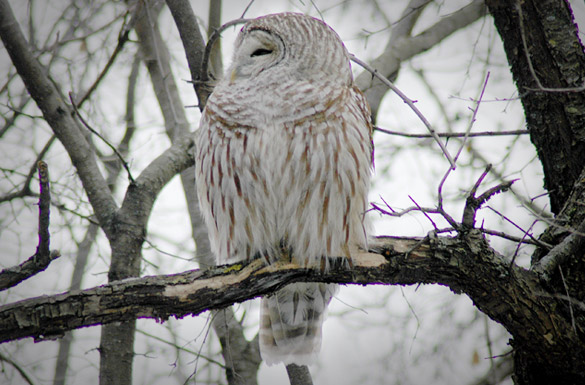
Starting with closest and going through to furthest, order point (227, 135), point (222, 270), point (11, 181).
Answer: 1. point (222, 270)
2. point (227, 135)
3. point (11, 181)

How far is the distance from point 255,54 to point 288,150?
825mm

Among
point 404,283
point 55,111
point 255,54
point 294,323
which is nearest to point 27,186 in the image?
point 55,111

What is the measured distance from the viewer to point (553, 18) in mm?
3320

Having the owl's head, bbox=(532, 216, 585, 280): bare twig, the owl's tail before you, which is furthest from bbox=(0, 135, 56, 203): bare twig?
bbox=(532, 216, 585, 280): bare twig

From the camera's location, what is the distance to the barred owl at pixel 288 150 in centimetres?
318

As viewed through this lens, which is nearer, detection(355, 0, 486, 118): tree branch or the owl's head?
the owl's head

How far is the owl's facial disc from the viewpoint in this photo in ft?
11.6

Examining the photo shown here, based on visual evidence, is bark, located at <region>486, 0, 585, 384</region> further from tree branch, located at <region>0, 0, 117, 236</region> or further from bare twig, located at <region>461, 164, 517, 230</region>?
tree branch, located at <region>0, 0, 117, 236</region>

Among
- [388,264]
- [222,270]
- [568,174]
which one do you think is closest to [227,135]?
[222,270]

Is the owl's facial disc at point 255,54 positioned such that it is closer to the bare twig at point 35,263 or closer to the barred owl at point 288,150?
the barred owl at point 288,150

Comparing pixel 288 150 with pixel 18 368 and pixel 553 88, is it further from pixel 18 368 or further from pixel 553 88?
A: pixel 18 368

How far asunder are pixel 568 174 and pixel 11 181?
3.94 metres

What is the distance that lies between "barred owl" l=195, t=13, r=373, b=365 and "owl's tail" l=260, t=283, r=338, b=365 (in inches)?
19.8

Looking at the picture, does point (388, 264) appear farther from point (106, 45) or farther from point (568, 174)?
point (106, 45)
